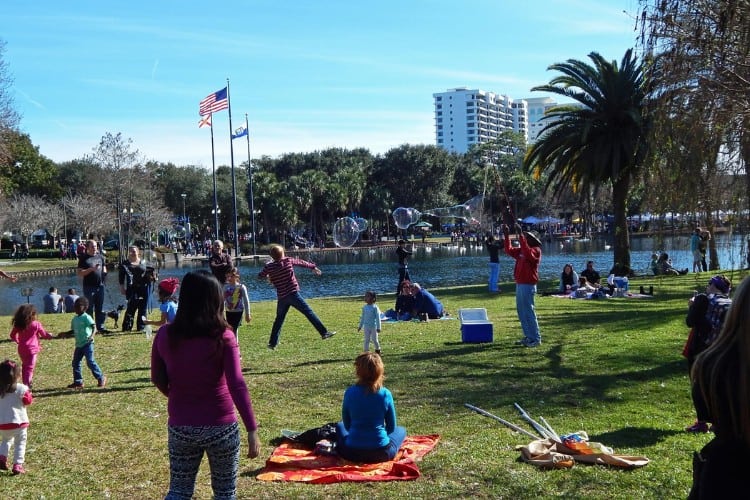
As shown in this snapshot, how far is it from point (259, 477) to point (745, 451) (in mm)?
4877

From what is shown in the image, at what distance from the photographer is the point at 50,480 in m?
6.66

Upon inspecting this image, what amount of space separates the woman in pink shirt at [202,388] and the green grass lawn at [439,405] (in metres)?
1.79

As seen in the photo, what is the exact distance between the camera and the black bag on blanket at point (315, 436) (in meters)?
7.32

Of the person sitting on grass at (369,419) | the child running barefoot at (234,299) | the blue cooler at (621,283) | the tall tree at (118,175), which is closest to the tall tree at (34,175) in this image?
the tall tree at (118,175)

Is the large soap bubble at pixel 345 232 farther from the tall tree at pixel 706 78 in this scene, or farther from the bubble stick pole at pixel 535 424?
the bubble stick pole at pixel 535 424

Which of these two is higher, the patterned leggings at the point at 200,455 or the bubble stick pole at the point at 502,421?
the patterned leggings at the point at 200,455

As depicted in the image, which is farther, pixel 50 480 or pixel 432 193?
pixel 432 193

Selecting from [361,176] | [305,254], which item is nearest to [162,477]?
[305,254]

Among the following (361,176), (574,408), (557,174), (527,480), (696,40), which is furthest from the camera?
(361,176)

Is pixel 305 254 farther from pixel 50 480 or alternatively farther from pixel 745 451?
pixel 745 451

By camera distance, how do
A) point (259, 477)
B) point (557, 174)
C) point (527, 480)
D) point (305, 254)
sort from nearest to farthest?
point (527, 480) → point (259, 477) → point (557, 174) → point (305, 254)

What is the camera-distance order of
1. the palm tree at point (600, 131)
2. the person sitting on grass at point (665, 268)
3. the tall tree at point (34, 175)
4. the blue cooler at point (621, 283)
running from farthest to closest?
the tall tree at point (34, 175) < the palm tree at point (600, 131) < the person sitting on grass at point (665, 268) < the blue cooler at point (621, 283)

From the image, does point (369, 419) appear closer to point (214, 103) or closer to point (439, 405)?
point (439, 405)

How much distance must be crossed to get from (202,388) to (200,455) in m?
0.44
